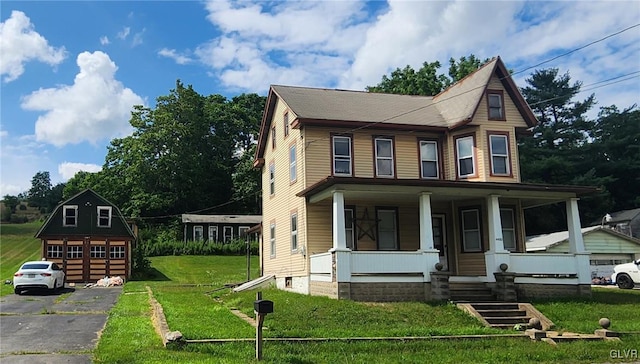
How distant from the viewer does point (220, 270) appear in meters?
37.9

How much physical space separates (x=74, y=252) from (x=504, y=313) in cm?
2763

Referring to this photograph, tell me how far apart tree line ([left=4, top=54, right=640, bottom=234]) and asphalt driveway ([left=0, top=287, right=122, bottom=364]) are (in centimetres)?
3043

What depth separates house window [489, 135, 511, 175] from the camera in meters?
20.6

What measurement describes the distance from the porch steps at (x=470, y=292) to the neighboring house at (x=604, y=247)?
695 inches

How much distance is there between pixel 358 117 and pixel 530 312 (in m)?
9.61

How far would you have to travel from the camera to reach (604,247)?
113ft

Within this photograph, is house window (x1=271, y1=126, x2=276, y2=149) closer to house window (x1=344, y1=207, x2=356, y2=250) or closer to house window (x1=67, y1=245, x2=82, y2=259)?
house window (x1=344, y1=207, x2=356, y2=250)

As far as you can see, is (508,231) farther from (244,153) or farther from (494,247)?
(244,153)

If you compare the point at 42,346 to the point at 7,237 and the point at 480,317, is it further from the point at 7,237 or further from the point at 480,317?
the point at 7,237

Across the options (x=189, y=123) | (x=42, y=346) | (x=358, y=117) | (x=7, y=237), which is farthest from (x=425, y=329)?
(x=7, y=237)

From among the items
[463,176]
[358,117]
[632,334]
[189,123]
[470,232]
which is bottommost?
[632,334]

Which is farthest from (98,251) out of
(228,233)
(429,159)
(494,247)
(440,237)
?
(494,247)

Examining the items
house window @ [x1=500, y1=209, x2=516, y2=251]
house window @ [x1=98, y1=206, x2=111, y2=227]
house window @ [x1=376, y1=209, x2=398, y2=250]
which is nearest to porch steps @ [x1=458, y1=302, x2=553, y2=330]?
house window @ [x1=376, y1=209, x2=398, y2=250]

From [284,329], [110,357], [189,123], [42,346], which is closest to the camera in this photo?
[110,357]
